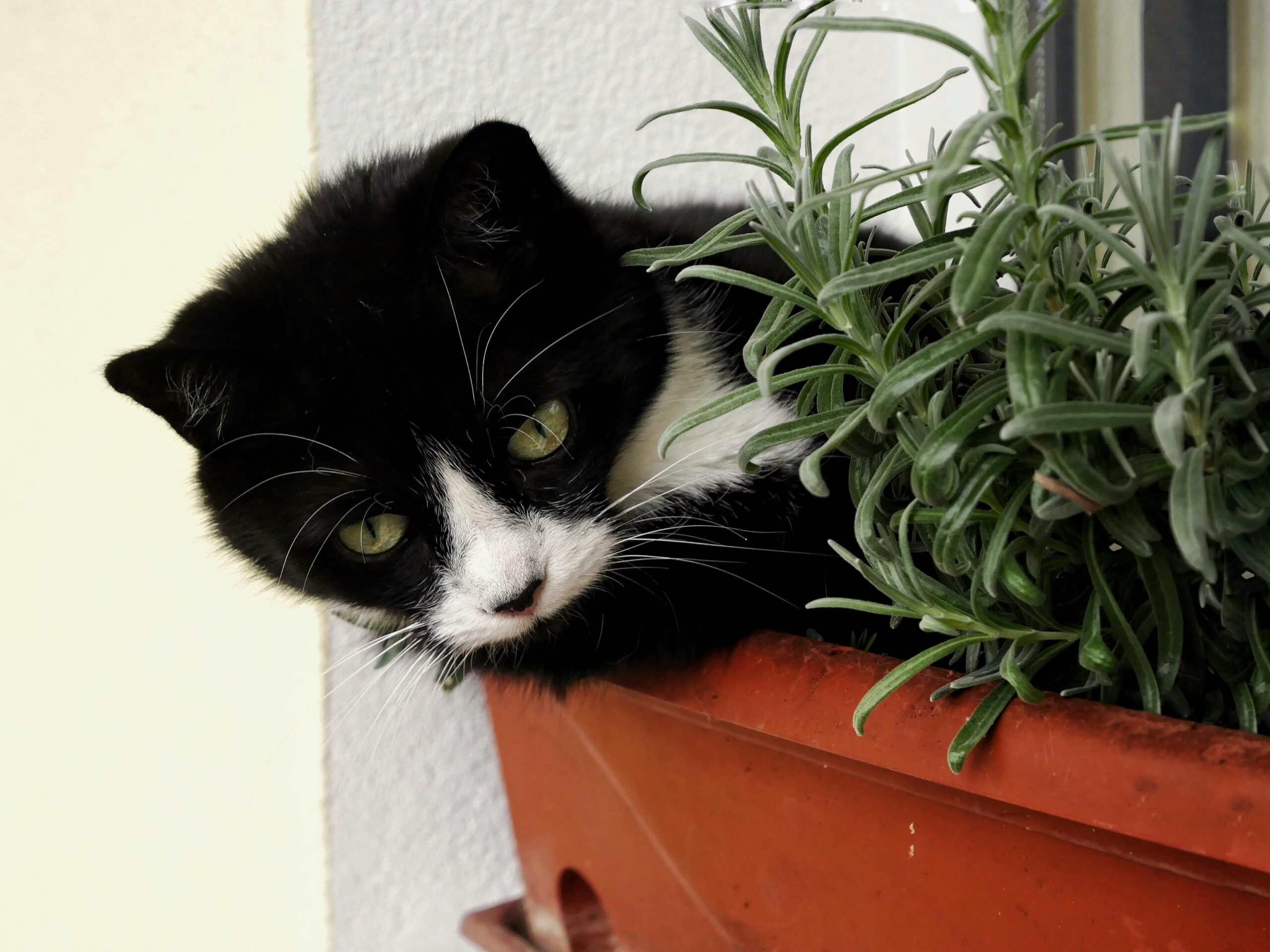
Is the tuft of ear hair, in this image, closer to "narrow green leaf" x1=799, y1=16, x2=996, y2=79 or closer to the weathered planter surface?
the weathered planter surface

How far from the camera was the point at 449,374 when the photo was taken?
693mm

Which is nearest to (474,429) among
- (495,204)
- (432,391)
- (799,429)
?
(432,391)

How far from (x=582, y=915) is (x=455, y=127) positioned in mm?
783

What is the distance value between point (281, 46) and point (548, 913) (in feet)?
2.76

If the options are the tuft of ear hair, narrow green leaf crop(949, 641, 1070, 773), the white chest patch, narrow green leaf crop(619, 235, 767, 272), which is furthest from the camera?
the white chest patch

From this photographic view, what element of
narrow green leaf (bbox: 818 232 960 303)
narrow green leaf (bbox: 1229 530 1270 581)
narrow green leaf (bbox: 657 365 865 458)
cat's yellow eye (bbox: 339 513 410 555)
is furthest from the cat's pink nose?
narrow green leaf (bbox: 1229 530 1270 581)

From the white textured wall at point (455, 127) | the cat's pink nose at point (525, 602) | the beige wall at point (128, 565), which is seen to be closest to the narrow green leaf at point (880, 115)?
the cat's pink nose at point (525, 602)

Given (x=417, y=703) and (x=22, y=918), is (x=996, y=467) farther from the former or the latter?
(x=22, y=918)

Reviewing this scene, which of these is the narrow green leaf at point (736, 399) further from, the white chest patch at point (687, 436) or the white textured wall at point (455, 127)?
the white textured wall at point (455, 127)

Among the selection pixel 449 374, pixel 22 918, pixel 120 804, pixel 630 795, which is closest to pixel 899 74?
pixel 449 374

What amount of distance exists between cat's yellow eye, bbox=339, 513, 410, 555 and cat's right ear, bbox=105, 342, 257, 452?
0.11 m

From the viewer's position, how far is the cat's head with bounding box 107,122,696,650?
68 centimetres

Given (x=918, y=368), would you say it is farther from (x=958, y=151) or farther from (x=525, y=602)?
Answer: (x=525, y=602)

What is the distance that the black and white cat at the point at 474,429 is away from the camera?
68cm
